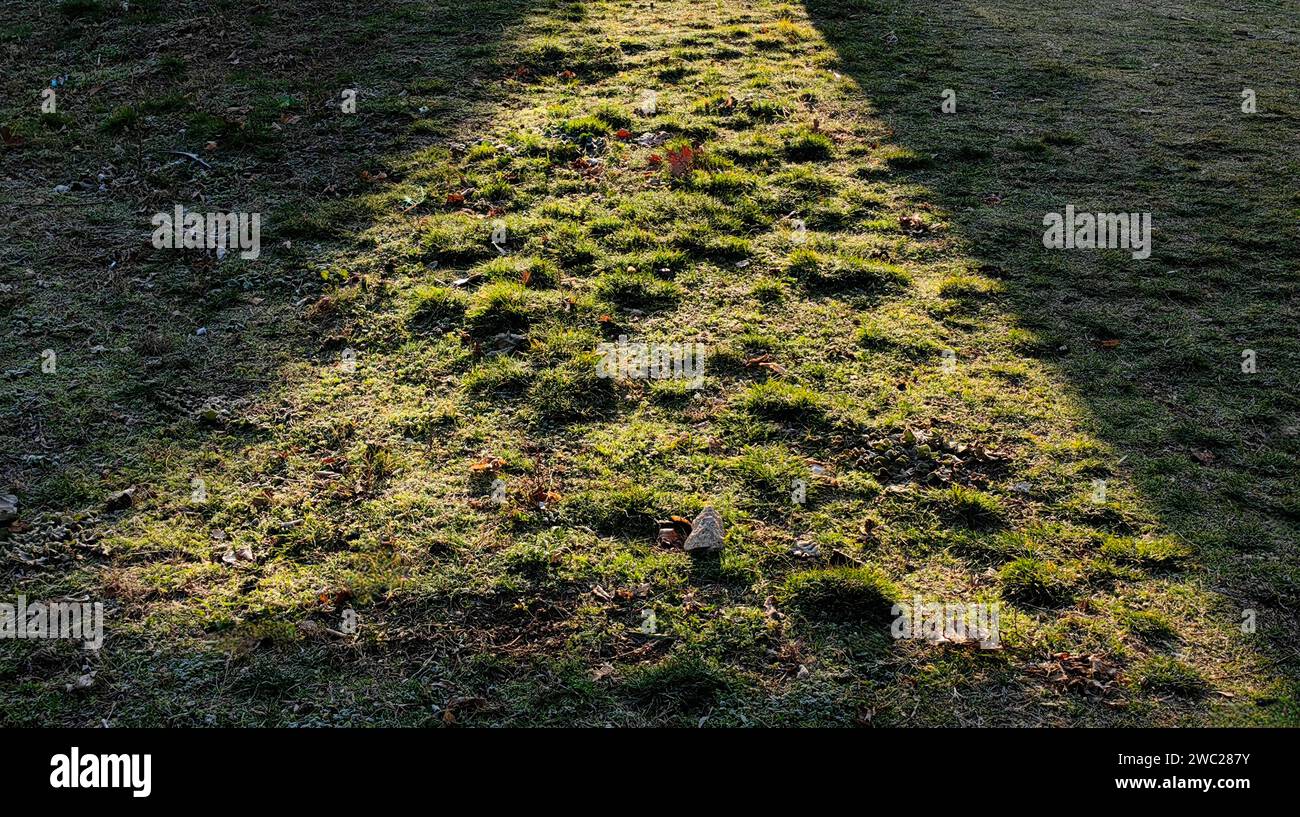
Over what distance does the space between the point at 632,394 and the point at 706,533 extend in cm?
118

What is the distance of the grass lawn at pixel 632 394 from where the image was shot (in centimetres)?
355

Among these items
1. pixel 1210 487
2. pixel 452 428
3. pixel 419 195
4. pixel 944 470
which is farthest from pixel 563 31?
pixel 1210 487

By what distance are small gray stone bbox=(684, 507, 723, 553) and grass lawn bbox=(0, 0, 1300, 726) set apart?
72mm

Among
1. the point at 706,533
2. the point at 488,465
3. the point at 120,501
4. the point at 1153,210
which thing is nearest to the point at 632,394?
the point at 488,465

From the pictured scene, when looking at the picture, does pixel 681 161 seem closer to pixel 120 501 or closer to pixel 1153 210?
pixel 1153 210

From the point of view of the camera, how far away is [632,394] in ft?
16.6

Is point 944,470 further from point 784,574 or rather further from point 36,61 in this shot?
point 36,61

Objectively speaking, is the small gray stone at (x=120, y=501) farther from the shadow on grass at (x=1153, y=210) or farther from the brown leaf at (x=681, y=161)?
the brown leaf at (x=681, y=161)

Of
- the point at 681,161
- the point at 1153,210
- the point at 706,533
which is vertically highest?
the point at 681,161

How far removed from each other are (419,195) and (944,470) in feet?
14.1

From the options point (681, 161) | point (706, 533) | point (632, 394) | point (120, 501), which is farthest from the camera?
point (681, 161)

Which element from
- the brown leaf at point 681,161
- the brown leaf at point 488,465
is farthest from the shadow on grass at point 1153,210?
the brown leaf at point 488,465

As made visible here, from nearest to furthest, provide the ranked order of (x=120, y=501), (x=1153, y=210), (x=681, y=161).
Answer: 1. (x=120, y=501)
2. (x=1153, y=210)
3. (x=681, y=161)

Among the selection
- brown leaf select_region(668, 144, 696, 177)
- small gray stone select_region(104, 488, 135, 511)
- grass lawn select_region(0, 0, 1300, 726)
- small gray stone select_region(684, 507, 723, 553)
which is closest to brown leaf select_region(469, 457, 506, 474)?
grass lawn select_region(0, 0, 1300, 726)
